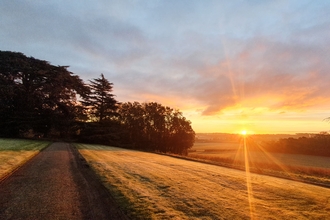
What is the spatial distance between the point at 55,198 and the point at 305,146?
7419 centimetres

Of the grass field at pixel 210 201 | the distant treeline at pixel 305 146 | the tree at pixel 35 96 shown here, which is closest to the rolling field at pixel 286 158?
the distant treeline at pixel 305 146

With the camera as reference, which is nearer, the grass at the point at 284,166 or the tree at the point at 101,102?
the grass at the point at 284,166

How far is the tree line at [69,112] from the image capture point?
4669 centimetres

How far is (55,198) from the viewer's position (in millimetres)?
7453

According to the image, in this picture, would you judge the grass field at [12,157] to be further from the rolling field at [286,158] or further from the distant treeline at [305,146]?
the distant treeline at [305,146]

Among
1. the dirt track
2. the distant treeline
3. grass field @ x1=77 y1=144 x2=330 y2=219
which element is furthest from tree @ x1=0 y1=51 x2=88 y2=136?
the distant treeline

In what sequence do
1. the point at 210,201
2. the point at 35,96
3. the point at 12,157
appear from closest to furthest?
the point at 210,201, the point at 12,157, the point at 35,96

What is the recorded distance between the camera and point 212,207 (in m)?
7.23

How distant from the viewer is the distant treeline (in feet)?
198

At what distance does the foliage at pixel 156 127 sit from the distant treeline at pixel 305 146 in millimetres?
30794

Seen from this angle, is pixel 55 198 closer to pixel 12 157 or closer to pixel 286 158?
pixel 12 157

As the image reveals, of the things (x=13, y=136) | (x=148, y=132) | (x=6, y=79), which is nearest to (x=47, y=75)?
(x=6, y=79)

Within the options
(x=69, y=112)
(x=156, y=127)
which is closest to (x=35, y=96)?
(x=69, y=112)

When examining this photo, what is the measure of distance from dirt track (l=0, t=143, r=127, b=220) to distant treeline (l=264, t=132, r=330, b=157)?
6401 centimetres
